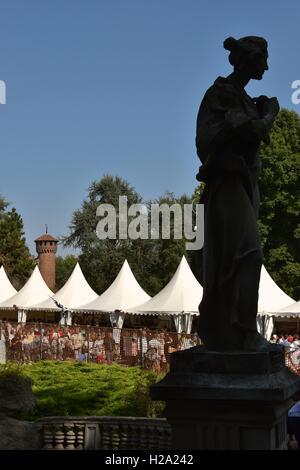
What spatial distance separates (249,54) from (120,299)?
2922cm

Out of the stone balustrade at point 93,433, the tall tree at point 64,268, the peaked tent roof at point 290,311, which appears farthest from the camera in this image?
the tall tree at point 64,268

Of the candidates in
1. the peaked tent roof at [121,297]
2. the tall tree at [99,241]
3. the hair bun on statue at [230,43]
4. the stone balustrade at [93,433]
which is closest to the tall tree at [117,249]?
the tall tree at [99,241]

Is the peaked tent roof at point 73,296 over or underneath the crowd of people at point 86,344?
over

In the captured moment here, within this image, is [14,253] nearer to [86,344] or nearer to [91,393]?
[86,344]

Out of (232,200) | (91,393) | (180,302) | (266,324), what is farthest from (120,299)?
(232,200)

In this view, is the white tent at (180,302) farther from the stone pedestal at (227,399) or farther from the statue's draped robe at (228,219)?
the stone pedestal at (227,399)

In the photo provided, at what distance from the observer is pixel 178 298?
3133 centimetres

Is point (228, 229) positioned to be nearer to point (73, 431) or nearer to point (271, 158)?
point (73, 431)

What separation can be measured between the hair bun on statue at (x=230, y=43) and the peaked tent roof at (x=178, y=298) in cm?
2470

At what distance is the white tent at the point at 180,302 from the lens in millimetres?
30641

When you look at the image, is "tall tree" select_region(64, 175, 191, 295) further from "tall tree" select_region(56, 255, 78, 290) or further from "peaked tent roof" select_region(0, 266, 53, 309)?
"tall tree" select_region(56, 255, 78, 290)

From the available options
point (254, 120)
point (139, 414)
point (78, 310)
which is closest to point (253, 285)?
point (254, 120)

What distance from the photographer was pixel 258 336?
19.4ft

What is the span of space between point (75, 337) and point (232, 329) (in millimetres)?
22185
